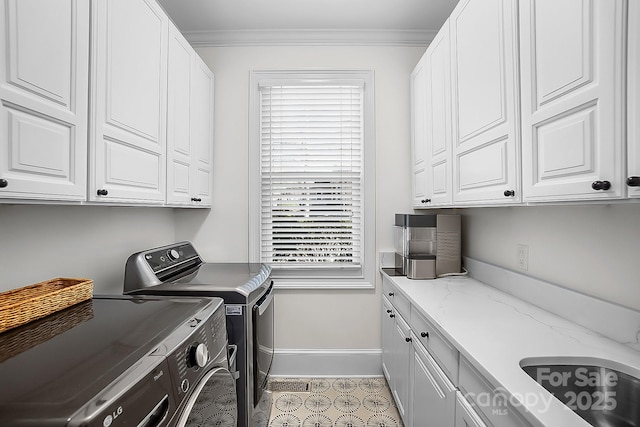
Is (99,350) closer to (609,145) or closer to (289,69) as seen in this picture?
(609,145)

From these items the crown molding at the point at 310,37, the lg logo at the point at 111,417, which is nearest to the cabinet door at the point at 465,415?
the lg logo at the point at 111,417

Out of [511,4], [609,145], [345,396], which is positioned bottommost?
[345,396]

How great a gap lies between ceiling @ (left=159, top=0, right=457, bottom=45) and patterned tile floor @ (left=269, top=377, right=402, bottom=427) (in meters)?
2.68

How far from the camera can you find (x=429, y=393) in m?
1.41

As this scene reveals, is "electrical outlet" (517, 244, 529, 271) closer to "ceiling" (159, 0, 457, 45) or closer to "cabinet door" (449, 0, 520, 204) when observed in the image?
"cabinet door" (449, 0, 520, 204)

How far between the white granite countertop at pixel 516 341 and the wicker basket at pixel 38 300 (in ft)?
4.51

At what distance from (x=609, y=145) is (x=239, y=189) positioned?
7.44ft

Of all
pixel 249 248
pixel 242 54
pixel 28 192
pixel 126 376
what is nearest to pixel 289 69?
pixel 242 54

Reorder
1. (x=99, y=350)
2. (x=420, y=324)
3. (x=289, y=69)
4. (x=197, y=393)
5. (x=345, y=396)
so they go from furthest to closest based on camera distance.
A: (x=289, y=69)
(x=345, y=396)
(x=420, y=324)
(x=197, y=393)
(x=99, y=350)

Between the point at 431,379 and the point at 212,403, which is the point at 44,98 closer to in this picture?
the point at 212,403

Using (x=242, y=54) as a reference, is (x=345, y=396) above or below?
below

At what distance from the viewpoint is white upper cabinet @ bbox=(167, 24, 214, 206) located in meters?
1.85

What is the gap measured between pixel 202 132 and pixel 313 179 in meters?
0.89

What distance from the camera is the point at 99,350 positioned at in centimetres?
80
